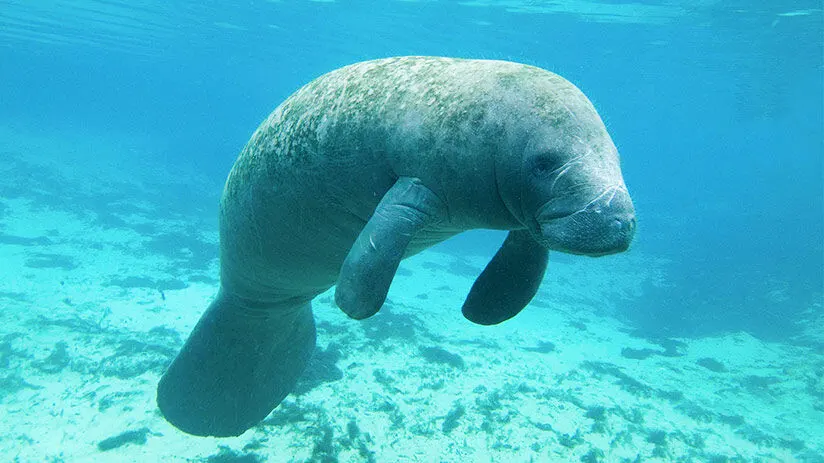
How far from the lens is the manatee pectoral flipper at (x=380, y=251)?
2.20 metres

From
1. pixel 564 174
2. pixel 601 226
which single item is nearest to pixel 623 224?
pixel 601 226

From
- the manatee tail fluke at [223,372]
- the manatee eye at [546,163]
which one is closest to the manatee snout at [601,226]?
the manatee eye at [546,163]

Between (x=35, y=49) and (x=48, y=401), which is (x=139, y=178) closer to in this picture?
(x=48, y=401)

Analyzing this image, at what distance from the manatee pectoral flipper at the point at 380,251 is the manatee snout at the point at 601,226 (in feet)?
2.05

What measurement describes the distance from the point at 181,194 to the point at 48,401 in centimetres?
1851

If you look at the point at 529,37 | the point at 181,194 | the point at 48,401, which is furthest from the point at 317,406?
the point at 529,37

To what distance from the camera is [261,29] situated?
32719 mm

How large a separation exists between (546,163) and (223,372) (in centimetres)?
322

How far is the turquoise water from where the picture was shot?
6098 millimetres

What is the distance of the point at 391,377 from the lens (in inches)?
291

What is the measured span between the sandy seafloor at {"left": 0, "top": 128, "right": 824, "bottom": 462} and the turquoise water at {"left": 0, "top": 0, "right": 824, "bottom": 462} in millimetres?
45

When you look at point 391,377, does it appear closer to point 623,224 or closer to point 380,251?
point 380,251

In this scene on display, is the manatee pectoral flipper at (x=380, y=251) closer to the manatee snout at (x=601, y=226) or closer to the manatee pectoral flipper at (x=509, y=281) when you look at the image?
the manatee snout at (x=601, y=226)

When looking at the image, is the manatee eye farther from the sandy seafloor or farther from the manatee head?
the sandy seafloor
